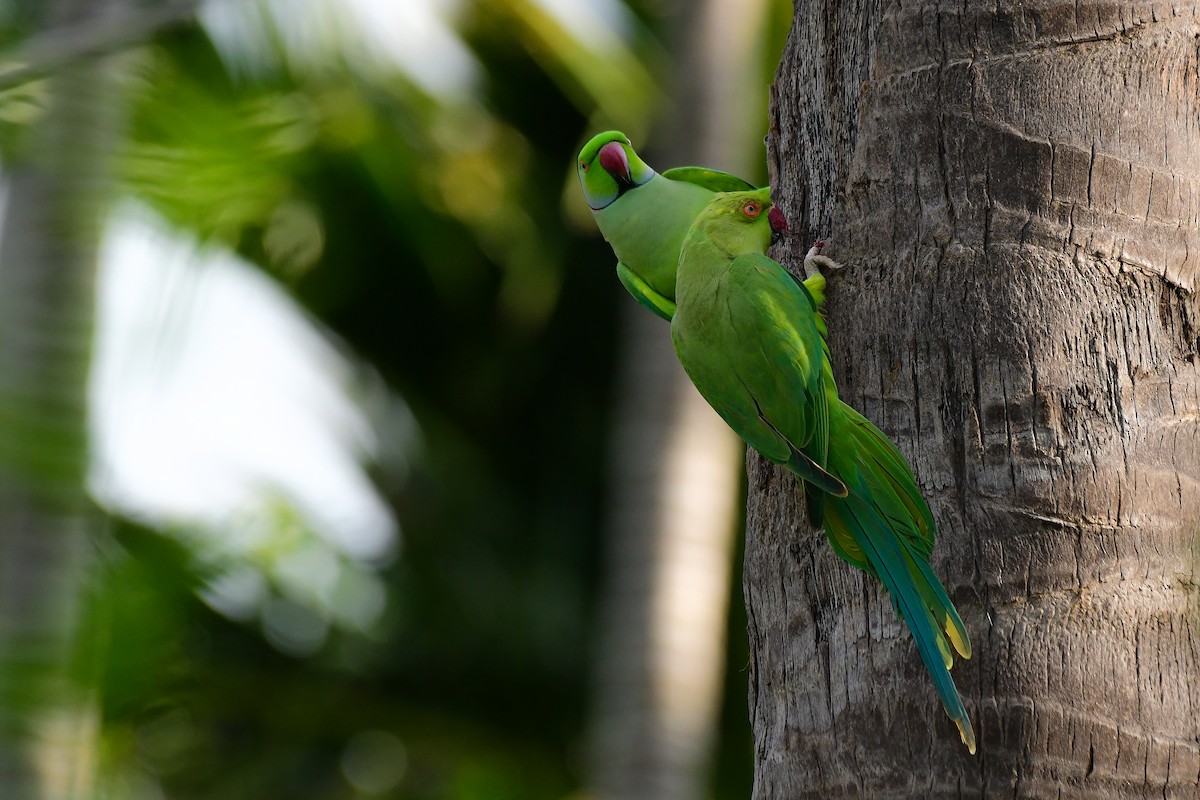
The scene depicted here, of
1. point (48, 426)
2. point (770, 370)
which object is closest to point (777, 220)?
point (770, 370)

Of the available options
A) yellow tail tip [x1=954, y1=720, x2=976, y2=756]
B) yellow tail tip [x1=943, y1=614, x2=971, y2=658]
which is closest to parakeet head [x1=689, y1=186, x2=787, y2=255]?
yellow tail tip [x1=943, y1=614, x2=971, y2=658]

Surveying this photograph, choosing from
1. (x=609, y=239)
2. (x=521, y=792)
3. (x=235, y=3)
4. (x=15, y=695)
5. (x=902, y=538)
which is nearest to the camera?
(x=15, y=695)

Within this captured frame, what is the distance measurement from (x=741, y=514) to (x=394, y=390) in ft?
9.72

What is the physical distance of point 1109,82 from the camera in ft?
7.00

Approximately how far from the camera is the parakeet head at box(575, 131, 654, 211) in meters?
3.19

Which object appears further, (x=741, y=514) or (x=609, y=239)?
(x=741, y=514)

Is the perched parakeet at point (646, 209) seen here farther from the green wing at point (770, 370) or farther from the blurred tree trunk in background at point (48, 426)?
the blurred tree trunk in background at point (48, 426)

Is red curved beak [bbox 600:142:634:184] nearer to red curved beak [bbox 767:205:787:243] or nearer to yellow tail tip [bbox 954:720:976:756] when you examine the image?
red curved beak [bbox 767:205:787:243]

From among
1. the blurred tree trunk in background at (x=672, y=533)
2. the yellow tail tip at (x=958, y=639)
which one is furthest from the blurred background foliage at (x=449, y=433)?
the yellow tail tip at (x=958, y=639)

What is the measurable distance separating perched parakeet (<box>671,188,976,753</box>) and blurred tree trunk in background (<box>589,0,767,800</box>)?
144 inches

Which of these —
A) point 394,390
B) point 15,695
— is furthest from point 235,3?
point 394,390

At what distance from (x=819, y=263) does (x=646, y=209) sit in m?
0.78

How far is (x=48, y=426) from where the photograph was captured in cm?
189

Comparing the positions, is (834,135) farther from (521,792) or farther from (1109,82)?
(521,792)
